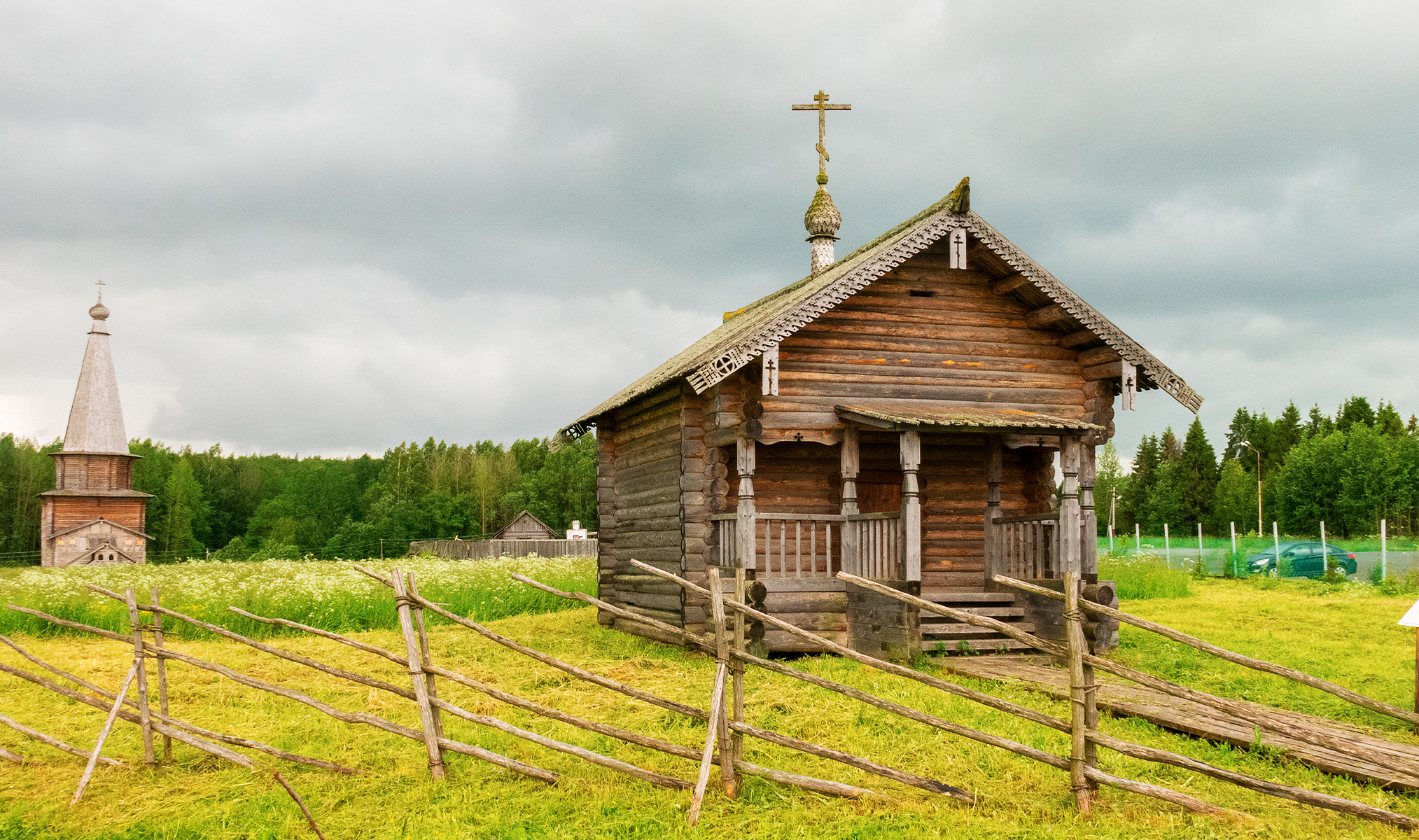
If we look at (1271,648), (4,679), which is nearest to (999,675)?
(1271,648)

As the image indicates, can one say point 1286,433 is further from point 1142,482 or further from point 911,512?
point 911,512

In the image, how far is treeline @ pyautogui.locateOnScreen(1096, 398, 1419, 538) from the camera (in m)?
69.1

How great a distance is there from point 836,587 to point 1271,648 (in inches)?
265

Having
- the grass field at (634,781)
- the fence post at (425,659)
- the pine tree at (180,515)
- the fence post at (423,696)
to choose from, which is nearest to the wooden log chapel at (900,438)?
the grass field at (634,781)

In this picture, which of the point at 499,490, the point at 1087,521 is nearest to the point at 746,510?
the point at 1087,521

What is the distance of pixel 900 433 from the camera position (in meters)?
15.1

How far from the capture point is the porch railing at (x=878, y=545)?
14461 mm

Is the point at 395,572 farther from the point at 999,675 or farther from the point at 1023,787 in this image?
the point at 999,675

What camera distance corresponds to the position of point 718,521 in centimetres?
1592

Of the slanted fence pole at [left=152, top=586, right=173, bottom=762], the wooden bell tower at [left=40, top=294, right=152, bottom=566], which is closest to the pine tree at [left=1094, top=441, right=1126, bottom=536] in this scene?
the wooden bell tower at [left=40, top=294, right=152, bottom=566]

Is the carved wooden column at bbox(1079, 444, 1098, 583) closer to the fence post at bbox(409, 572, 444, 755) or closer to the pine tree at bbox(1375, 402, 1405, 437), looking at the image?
the fence post at bbox(409, 572, 444, 755)

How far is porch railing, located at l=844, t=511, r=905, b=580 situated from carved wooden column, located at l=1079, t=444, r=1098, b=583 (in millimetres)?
2871

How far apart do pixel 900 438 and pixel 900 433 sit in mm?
1130

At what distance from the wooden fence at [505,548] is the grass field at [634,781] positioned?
127 ft
